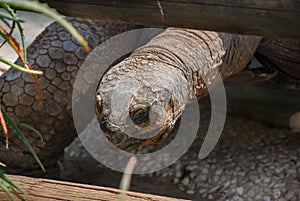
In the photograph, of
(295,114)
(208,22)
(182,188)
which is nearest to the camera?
(208,22)

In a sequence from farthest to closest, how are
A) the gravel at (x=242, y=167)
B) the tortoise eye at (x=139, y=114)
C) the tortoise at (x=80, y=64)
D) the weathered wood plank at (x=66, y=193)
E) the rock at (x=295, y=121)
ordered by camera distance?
the rock at (x=295, y=121)
the gravel at (x=242, y=167)
the tortoise at (x=80, y=64)
the tortoise eye at (x=139, y=114)
the weathered wood plank at (x=66, y=193)

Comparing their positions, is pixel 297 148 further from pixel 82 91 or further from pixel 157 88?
pixel 157 88

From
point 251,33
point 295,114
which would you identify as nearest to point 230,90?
point 295,114

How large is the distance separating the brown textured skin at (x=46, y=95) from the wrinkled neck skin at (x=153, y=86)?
608 mm

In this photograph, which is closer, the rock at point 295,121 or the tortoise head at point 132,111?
the tortoise head at point 132,111

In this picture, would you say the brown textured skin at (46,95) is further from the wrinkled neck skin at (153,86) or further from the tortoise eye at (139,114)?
the tortoise eye at (139,114)

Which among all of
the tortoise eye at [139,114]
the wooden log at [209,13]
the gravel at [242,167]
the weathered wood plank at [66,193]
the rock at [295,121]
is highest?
the wooden log at [209,13]

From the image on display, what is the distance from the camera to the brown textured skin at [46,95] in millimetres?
2217

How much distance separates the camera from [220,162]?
2396 millimetres

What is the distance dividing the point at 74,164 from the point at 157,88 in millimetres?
1306

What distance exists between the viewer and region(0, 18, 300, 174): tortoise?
5.17 feet

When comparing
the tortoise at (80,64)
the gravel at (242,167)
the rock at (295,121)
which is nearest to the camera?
the tortoise at (80,64)

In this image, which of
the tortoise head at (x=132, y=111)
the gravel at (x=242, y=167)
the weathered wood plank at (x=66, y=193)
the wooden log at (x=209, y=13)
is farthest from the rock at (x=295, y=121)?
the weathered wood plank at (x=66, y=193)

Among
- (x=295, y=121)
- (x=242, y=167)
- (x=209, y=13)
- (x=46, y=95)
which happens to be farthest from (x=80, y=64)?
(x=295, y=121)
